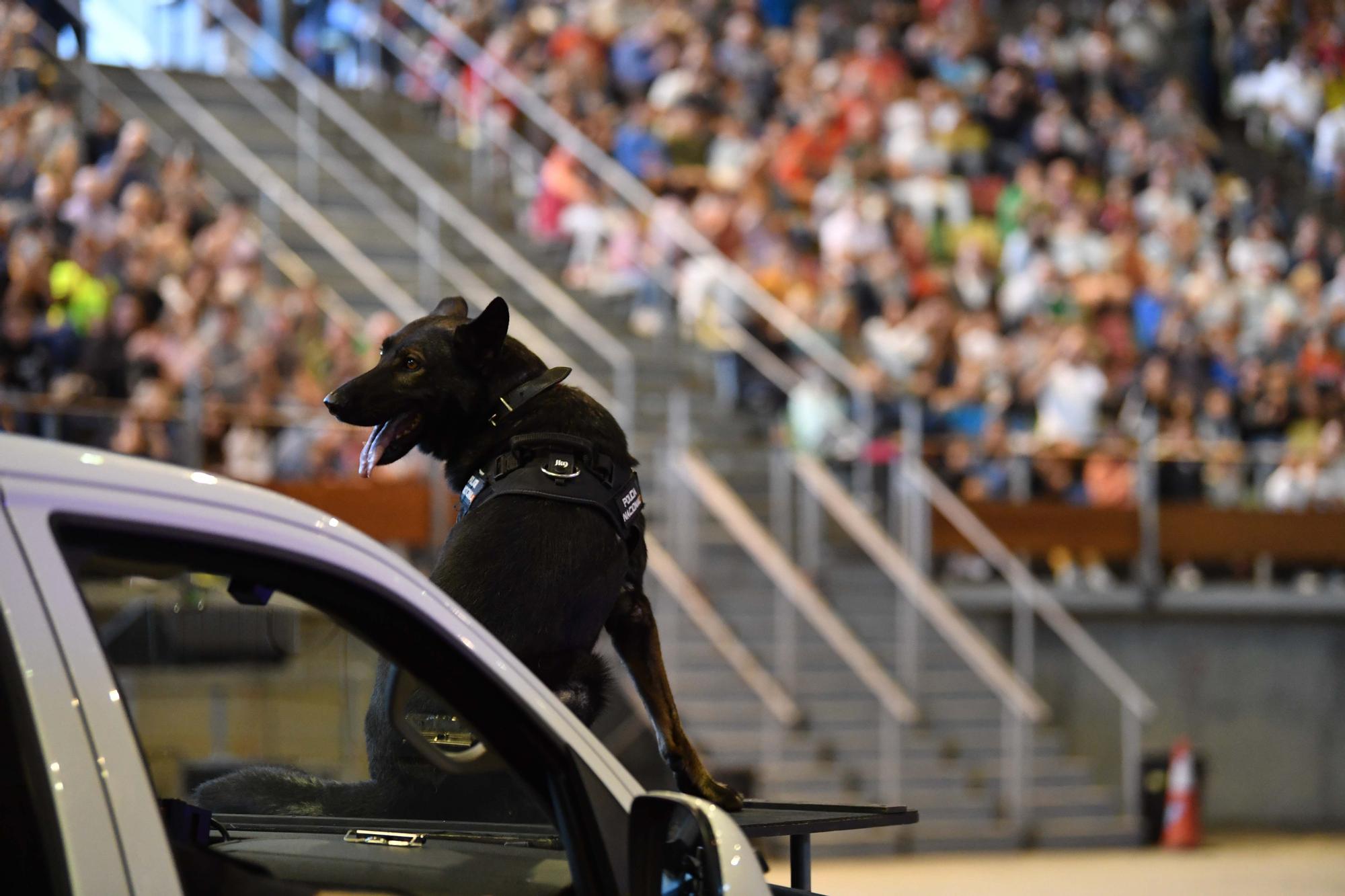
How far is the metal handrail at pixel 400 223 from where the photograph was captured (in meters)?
12.8

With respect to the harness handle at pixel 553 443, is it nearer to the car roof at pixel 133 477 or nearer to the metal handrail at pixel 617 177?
the car roof at pixel 133 477

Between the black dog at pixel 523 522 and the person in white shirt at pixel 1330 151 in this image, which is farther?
the person in white shirt at pixel 1330 151

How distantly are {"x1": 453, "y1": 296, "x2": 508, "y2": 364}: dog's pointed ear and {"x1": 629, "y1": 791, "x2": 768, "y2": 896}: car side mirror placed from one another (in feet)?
4.64

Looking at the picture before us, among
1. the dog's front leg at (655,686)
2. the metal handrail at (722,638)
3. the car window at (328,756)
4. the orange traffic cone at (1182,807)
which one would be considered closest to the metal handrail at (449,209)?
the metal handrail at (722,638)

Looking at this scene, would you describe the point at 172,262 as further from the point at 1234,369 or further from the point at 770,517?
the point at 1234,369

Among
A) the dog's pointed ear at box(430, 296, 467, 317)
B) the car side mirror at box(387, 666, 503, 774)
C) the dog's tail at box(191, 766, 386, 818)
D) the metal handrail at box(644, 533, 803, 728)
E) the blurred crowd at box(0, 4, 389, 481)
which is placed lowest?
the dog's tail at box(191, 766, 386, 818)

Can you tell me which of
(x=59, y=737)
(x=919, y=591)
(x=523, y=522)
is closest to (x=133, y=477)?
(x=59, y=737)

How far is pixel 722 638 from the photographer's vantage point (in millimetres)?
11594

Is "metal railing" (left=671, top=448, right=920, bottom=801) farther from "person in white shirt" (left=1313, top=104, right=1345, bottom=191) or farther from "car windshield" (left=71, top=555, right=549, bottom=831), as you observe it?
"person in white shirt" (left=1313, top=104, right=1345, bottom=191)

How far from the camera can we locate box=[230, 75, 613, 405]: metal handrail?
1279 cm

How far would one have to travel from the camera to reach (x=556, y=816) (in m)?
2.23

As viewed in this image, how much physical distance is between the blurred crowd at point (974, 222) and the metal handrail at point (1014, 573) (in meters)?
0.39

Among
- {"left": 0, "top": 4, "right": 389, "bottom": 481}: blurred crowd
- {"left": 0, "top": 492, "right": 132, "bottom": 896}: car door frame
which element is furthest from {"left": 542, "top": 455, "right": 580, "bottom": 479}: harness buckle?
{"left": 0, "top": 4, "right": 389, "bottom": 481}: blurred crowd

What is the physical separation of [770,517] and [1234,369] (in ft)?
14.8
